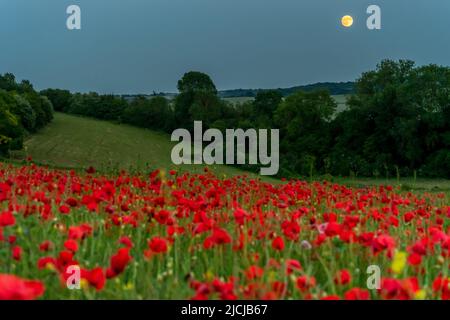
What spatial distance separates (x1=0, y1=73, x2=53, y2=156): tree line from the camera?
2003 inches

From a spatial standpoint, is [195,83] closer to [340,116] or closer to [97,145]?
[340,116]

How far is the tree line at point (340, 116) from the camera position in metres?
62.3

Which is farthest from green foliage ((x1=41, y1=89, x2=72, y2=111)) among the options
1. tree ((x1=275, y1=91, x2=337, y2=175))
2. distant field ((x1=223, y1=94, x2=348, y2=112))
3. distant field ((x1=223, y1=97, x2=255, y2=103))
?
tree ((x1=275, y1=91, x2=337, y2=175))

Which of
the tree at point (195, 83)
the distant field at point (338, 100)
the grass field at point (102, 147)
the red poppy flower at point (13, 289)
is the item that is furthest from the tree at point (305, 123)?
the red poppy flower at point (13, 289)

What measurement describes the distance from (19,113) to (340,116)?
3907 centimetres

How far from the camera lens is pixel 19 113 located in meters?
62.3

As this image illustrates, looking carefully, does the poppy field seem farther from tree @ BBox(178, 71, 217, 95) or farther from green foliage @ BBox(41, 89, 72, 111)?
green foliage @ BBox(41, 89, 72, 111)

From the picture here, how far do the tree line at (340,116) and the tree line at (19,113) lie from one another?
1093cm

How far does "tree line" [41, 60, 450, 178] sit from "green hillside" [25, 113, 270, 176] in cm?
578

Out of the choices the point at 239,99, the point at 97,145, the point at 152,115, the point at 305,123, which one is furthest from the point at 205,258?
the point at 239,99

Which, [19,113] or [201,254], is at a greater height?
[19,113]

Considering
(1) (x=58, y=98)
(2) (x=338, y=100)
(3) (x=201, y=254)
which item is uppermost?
(1) (x=58, y=98)

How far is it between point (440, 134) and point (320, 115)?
58.1 feet
